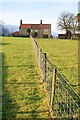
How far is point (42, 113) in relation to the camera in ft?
24.1

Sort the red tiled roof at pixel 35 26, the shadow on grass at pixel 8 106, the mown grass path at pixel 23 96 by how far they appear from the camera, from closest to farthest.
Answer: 1. the shadow on grass at pixel 8 106
2. the mown grass path at pixel 23 96
3. the red tiled roof at pixel 35 26

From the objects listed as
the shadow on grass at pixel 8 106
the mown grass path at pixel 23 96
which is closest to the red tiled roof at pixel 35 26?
the mown grass path at pixel 23 96

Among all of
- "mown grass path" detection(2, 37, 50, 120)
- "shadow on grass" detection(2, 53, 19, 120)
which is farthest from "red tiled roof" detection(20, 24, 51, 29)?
"shadow on grass" detection(2, 53, 19, 120)

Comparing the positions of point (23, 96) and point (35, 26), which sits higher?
point (35, 26)

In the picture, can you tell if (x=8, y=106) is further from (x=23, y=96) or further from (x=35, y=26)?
(x=35, y=26)

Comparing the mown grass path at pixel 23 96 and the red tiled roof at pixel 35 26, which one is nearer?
the mown grass path at pixel 23 96

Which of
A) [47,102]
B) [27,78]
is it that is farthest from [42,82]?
[47,102]

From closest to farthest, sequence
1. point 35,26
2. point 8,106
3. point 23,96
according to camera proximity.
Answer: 1. point 8,106
2. point 23,96
3. point 35,26

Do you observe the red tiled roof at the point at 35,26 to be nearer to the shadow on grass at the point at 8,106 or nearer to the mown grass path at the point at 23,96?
the mown grass path at the point at 23,96

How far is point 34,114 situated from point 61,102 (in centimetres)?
131

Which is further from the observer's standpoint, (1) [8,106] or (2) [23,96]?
(2) [23,96]

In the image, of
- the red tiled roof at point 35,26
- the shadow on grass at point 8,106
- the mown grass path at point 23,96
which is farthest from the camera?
the red tiled roof at point 35,26

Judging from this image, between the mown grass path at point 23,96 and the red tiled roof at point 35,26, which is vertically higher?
the red tiled roof at point 35,26

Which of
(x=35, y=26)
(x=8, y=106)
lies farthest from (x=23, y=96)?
(x=35, y=26)
